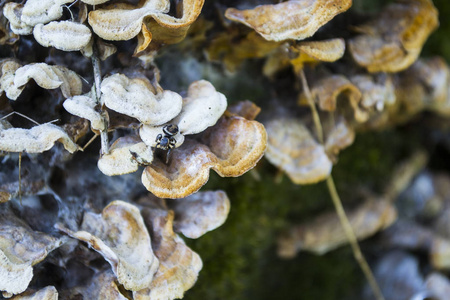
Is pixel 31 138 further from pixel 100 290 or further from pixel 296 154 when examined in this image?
pixel 296 154

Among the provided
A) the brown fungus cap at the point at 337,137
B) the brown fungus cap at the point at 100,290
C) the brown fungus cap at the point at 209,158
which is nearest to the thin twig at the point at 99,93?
the brown fungus cap at the point at 209,158

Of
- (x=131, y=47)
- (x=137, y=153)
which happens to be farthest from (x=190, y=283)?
(x=131, y=47)

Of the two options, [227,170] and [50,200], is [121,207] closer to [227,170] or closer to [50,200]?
[50,200]

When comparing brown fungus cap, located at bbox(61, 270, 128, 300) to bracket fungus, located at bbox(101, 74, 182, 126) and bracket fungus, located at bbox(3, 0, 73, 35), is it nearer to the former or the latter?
bracket fungus, located at bbox(101, 74, 182, 126)

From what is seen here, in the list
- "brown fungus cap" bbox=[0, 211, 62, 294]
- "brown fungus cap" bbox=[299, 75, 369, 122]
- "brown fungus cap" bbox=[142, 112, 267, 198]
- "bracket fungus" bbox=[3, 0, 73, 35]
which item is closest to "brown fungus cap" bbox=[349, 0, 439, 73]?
"brown fungus cap" bbox=[299, 75, 369, 122]

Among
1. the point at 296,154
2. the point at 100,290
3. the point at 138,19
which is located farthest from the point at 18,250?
the point at 296,154

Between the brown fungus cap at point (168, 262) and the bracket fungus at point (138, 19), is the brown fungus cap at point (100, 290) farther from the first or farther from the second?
the bracket fungus at point (138, 19)

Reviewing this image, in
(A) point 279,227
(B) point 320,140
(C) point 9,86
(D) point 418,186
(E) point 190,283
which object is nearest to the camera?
(C) point 9,86
